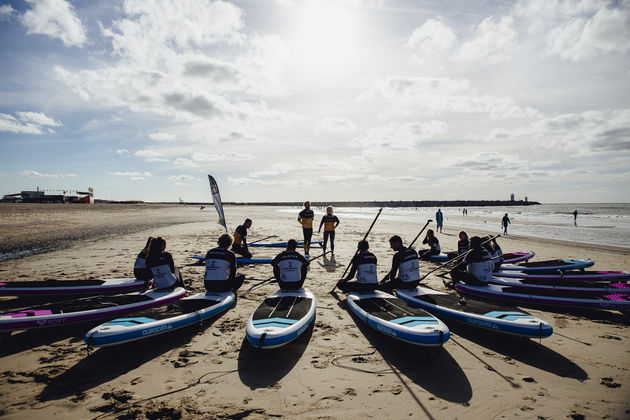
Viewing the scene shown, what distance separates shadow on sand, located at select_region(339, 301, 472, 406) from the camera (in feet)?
11.5

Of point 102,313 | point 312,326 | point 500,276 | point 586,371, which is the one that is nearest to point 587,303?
point 500,276

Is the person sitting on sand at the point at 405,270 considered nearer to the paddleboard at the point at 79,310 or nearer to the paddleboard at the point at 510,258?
the paddleboard at the point at 79,310

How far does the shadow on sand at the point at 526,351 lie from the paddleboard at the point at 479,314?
0.88 feet

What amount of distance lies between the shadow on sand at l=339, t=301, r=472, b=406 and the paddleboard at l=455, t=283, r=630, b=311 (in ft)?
9.91

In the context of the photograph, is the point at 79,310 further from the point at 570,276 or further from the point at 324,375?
the point at 570,276

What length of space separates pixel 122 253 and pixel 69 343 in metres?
8.28

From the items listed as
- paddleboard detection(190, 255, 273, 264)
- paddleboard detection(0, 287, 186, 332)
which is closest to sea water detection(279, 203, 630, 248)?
paddleboard detection(190, 255, 273, 264)

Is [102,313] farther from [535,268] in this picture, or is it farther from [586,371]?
[535,268]

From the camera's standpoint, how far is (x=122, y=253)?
11.8 metres

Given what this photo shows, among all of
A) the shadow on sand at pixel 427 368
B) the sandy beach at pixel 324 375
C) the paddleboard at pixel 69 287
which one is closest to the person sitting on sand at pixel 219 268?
the sandy beach at pixel 324 375

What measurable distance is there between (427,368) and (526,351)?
1827mm

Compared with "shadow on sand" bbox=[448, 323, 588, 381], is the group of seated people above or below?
above

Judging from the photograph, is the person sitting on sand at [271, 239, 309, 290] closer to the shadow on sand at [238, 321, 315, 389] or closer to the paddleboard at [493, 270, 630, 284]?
the shadow on sand at [238, 321, 315, 389]

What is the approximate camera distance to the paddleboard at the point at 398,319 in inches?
157
